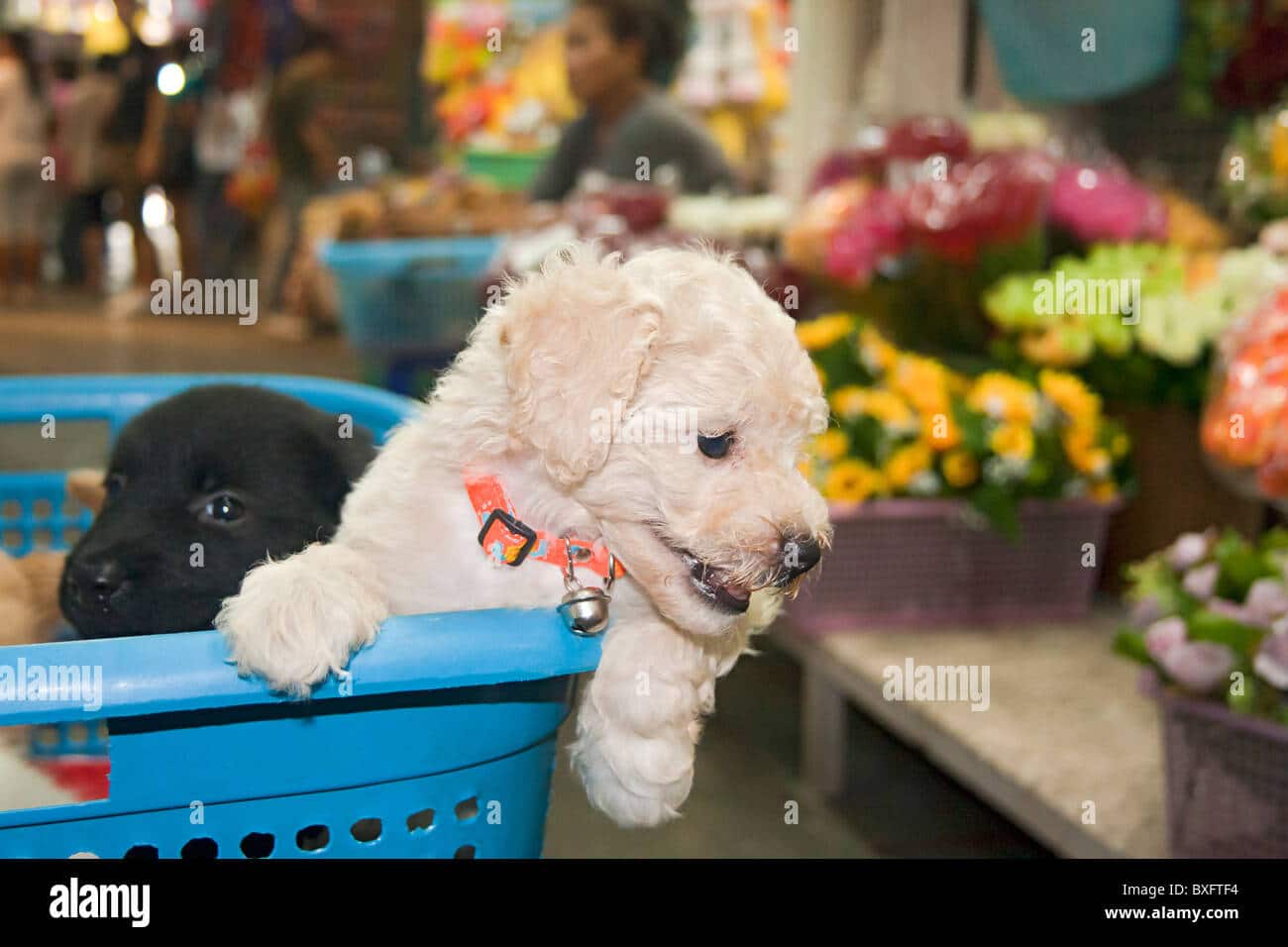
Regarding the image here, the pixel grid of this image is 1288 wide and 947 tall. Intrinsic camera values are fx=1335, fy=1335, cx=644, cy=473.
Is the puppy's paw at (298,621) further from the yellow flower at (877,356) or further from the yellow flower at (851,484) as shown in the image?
the yellow flower at (877,356)

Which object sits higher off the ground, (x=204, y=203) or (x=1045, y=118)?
(x=1045, y=118)

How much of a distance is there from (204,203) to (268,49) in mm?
1236

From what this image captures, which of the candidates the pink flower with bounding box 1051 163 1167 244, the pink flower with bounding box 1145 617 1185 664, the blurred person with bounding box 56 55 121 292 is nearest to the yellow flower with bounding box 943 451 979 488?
the pink flower with bounding box 1051 163 1167 244

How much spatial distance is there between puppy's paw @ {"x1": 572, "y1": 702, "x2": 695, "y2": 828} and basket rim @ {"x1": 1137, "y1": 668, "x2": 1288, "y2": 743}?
93 cm

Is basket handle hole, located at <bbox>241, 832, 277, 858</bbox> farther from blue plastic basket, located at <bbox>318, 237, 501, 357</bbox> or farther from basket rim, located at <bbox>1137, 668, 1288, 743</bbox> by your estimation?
blue plastic basket, located at <bbox>318, 237, 501, 357</bbox>

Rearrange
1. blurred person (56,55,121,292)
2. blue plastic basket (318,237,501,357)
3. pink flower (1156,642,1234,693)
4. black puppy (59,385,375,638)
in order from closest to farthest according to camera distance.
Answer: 1. black puppy (59,385,375,638)
2. pink flower (1156,642,1234,693)
3. blue plastic basket (318,237,501,357)
4. blurred person (56,55,121,292)

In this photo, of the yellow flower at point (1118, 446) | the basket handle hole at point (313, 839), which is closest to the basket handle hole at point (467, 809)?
the basket handle hole at point (313, 839)

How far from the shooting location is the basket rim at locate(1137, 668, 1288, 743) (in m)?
1.80

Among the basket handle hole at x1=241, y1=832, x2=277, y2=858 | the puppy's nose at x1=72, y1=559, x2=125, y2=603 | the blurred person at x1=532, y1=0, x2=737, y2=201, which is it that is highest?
the blurred person at x1=532, y1=0, x2=737, y2=201

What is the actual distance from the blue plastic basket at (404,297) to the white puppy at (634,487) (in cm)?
302

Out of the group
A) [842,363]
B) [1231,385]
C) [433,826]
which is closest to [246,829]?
[433,826]

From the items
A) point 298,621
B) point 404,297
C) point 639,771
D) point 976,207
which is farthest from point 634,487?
point 404,297

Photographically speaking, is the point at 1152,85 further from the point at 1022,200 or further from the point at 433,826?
the point at 433,826

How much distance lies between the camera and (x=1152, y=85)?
3824 millimetres
